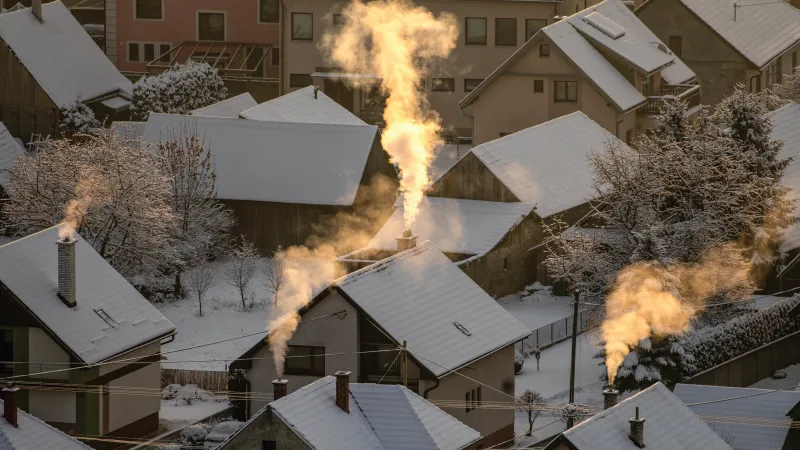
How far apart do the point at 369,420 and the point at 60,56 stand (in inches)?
1947

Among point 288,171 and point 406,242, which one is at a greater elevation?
point 288,171

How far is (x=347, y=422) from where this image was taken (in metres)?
52.5

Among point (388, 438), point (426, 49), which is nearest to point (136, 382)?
point (388, 438)

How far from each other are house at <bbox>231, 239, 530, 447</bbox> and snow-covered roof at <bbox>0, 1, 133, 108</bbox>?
119 feet

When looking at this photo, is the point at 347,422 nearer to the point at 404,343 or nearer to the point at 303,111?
the point at 404,343

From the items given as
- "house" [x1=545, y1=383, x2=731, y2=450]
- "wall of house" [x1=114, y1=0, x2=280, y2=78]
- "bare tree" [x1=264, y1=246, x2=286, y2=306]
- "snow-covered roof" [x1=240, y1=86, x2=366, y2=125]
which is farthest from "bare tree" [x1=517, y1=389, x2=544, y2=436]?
"wall of house" [x1=114, y1=0, x2=280, y2=78]

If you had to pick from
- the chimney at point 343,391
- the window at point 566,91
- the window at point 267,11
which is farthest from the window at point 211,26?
the chimney at point 343,391

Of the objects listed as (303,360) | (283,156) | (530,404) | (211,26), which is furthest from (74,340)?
(211,26)

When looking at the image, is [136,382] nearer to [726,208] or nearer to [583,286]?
[583,286]

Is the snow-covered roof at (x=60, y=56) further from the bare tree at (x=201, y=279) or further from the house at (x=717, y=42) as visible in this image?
the house at (x=717, y=42)

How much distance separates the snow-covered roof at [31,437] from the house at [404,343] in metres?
9.77

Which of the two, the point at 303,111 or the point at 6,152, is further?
the point at 303,111

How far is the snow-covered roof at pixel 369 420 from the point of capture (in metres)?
51.6

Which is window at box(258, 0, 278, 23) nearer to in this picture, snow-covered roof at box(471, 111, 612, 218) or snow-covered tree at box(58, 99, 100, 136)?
snow-covered tree at box(58, 99, 100, 136)
